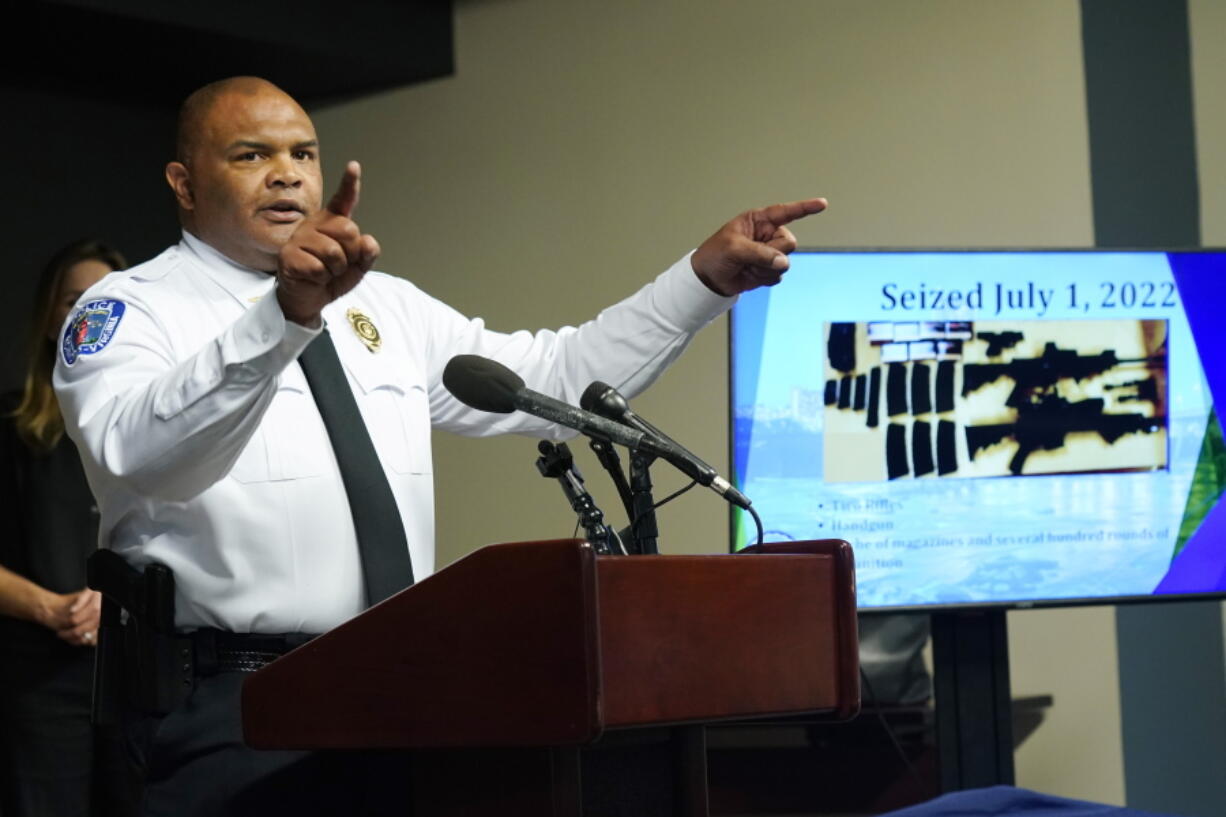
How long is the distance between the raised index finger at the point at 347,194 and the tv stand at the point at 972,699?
168 cm

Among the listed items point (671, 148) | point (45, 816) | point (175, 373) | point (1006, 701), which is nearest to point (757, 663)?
point (175, 373)

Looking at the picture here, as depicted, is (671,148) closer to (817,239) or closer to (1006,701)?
(817,239)

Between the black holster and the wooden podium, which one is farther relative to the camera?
the black holster

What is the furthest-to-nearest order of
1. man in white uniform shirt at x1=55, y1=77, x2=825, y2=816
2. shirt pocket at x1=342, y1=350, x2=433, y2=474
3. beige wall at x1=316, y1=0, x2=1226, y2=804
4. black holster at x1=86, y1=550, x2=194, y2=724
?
beige wall at x1=316, y1=0, x2=1226, y2=804 → shirt pocket at x1=342, y1=350, x2=433, y2=474 → black holster at x1=86, y1=550, x2=194, y2=724 → man in white uniform shirt at x1=55, y1=77, x2=825, y2=816

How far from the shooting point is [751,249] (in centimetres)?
178

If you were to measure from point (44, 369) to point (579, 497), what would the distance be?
2234 millimetres

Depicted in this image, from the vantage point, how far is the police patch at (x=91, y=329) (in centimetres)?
166

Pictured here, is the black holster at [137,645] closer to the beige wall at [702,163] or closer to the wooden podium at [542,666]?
the wooden podium at [542,666]

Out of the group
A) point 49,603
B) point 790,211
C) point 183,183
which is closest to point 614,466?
point 790,211

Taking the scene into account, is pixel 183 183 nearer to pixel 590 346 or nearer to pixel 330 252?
pixel 590 346

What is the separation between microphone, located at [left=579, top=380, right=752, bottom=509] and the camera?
135 centimetres

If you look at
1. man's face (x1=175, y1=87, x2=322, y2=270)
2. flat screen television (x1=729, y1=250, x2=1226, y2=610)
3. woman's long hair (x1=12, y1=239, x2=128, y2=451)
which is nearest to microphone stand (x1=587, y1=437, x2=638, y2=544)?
man's face (x1=175, y1=87, x2=322, y2=270)

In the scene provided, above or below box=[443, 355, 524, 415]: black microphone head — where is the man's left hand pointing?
above

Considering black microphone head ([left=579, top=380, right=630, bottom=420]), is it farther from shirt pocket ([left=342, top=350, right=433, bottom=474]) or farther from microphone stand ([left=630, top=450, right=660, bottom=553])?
shirt pocket ([left=342, top=350, right=433, bottom=474])
